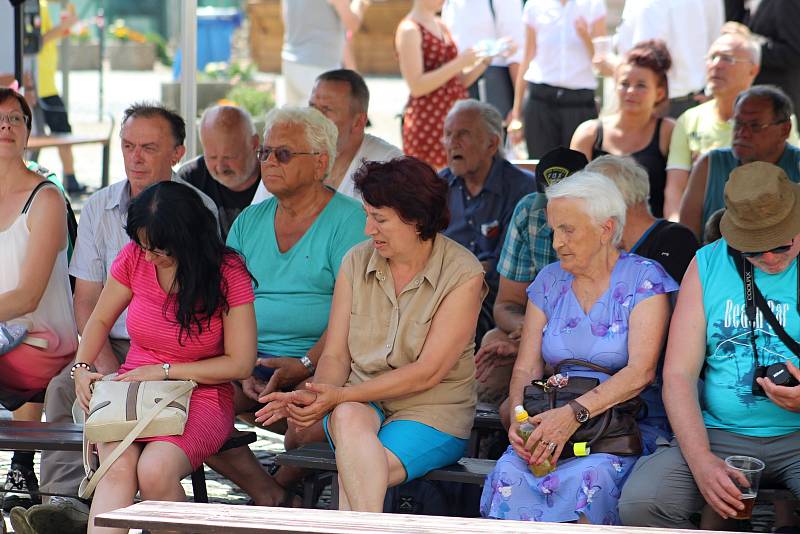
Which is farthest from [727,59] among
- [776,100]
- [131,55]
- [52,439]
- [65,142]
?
[131,55]

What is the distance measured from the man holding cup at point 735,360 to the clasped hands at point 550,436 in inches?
9.0

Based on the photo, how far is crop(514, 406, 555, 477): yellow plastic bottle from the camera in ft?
11.9

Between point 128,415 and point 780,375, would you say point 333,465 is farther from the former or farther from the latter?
point 780,375

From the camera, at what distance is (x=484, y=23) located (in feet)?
28.1

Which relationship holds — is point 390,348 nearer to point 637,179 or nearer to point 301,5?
point 637,179

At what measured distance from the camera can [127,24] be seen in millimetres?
20109

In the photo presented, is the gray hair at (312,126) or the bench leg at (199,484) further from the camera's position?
the gray hair at (312,126)

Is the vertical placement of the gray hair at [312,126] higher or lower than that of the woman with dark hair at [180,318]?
higher

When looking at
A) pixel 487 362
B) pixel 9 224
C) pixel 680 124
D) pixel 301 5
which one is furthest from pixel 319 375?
pixel 301 5

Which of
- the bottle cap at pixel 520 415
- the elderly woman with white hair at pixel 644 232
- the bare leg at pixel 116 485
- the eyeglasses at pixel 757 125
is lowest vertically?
the bare leg at pixel 116 485

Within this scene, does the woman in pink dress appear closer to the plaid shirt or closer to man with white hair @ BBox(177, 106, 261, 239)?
man with white hair @ BBox(177, 106, 261, 239)

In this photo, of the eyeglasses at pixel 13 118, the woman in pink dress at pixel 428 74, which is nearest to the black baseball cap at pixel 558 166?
the eyeglasses at pixel 13 118

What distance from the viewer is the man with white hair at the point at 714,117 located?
5848 mm

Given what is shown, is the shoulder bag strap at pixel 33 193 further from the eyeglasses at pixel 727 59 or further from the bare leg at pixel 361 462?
the eyeglasses at pixel 727 59
